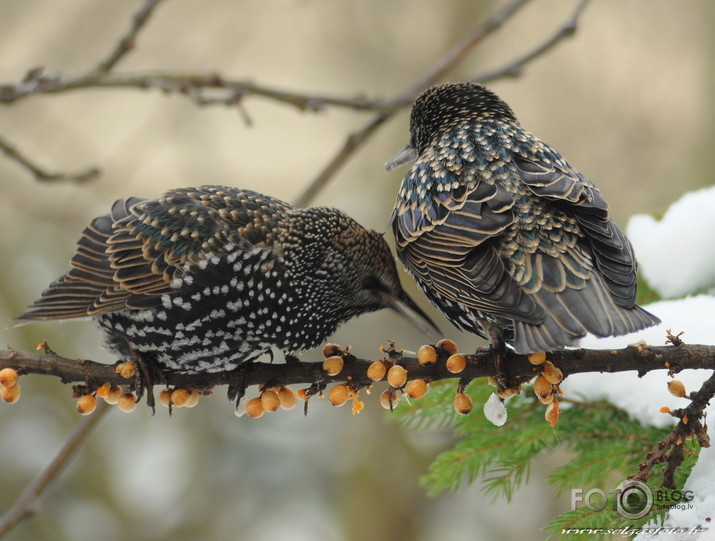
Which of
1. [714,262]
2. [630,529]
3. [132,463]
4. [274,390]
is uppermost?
[714,262]

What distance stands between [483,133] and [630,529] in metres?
1.21

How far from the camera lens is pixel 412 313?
254cm

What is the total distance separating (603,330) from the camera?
5.67 ft

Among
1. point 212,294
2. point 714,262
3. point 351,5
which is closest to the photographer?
point 212,294

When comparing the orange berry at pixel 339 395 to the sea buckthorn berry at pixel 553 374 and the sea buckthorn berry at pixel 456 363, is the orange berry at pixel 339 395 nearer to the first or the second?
the sea buckthorn berry at pixel 456 363

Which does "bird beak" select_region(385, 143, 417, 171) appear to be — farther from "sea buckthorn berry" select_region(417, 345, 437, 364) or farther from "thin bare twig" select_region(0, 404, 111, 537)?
"thin bare twig" select_region(0, 404, 111, 537)

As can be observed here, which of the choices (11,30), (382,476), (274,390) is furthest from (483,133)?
(11,30)

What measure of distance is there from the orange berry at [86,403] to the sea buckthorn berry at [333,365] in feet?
1.93

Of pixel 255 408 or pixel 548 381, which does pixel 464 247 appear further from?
pixel 255 408

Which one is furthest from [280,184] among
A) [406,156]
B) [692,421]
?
[692,421]

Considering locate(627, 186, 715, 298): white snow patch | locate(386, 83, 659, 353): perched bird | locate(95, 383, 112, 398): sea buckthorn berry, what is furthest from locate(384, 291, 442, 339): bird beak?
locate(95, 383, 112, 398): sea buckthorn berry

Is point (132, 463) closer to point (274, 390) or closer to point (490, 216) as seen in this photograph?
point (274, 390)

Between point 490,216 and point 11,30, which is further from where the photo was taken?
point 11,30

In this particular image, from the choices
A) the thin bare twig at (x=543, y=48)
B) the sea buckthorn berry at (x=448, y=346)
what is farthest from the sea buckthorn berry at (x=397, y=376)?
the thin bare twig at (x=543, y=48)
